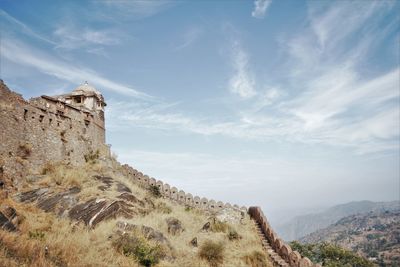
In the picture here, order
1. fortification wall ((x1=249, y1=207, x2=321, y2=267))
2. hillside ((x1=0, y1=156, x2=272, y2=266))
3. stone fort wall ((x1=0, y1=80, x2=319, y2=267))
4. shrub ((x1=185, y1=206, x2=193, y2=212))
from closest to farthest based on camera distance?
hillside ((x1=0, y1=156, x2=272, y2=266))
fortification wall ((x1=249, y1=207, x2=321, y2=267))
stone fort wall ((x1=0, y1=80, x2=319, y2=267))
shrub ((x1=185, y1=206, x2=193, y2=212))

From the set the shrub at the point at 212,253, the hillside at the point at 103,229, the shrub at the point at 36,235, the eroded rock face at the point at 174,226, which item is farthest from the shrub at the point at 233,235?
the shrub at the point at 36,235

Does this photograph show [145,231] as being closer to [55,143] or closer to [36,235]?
[36,235]

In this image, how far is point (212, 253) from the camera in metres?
14.4

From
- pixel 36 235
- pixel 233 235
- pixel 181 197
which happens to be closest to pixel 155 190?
pixel 181 197

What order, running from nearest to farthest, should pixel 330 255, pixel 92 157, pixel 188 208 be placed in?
1. pixel 188 208
2. pixel 92 157
3. pixel 330 255

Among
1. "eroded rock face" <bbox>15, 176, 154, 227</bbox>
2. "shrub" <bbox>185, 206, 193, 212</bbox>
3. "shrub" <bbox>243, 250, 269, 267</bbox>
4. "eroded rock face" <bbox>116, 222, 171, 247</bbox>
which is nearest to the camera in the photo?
"eroded rock face" <bbox>116, 222, 171, 247</bbox>

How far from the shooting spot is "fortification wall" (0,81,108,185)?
1812 cm

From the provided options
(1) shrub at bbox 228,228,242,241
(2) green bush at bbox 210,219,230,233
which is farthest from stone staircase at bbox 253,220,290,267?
(2) green bush at bbox 210,219,230,233

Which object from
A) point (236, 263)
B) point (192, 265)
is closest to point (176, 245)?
point (192, 265)

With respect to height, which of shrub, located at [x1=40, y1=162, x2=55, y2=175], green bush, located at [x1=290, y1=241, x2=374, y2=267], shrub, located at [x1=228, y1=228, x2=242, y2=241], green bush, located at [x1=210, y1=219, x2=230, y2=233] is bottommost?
green bush, located at [x1=290, y1=241, x2=374, y2=267]

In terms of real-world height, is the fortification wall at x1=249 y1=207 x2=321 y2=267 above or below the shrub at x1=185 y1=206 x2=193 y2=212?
below

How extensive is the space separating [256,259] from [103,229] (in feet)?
23.7

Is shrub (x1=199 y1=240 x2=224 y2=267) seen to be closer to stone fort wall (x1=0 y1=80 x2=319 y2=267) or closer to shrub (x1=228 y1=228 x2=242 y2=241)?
shrub (x1=228 y1=228 x2=242 y2=241)

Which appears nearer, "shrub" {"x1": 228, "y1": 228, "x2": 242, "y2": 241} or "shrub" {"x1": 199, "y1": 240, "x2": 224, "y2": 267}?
"shrub" {"x1": 199, "y1": 240, "x2": 224, "y2": 267}
